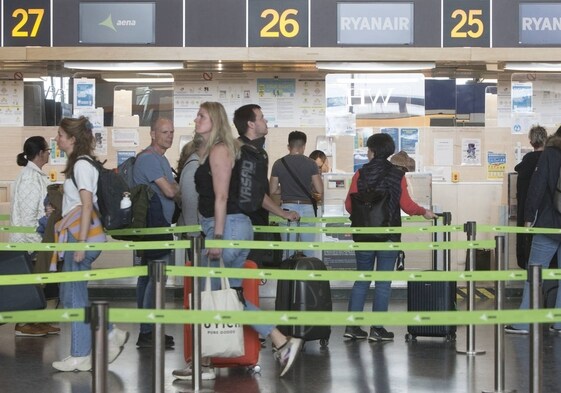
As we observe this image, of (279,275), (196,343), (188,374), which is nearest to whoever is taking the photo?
(279,275)

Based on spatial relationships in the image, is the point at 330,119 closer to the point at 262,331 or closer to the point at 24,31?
the point at 24,31

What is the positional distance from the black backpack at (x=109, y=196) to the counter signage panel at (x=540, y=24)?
6106 mm

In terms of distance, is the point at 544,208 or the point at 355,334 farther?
the point at 544,208

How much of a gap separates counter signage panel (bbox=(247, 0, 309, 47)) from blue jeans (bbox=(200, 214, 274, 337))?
506 cm

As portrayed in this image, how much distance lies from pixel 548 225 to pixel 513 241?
3143mm

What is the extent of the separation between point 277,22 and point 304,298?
461 centimetres

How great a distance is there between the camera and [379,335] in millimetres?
9570

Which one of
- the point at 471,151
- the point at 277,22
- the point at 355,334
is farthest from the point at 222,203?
the point at 471,151

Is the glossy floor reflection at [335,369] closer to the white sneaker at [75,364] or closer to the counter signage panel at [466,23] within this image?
the white sneaker at [75,364]

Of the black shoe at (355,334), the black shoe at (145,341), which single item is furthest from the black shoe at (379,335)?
the black shoe at (145,341)

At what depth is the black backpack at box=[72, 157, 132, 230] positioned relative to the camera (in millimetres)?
8039

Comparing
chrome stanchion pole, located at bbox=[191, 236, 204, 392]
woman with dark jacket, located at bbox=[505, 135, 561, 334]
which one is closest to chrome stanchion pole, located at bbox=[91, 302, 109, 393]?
chrome stanchion pole, located at bbox=[191, 236, 204, 392]

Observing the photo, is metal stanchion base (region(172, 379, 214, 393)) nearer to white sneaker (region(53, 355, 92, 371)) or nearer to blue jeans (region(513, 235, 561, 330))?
white sneaker (region(53, 355, 92, 371))

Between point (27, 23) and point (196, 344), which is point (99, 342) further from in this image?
point (27, 23)
